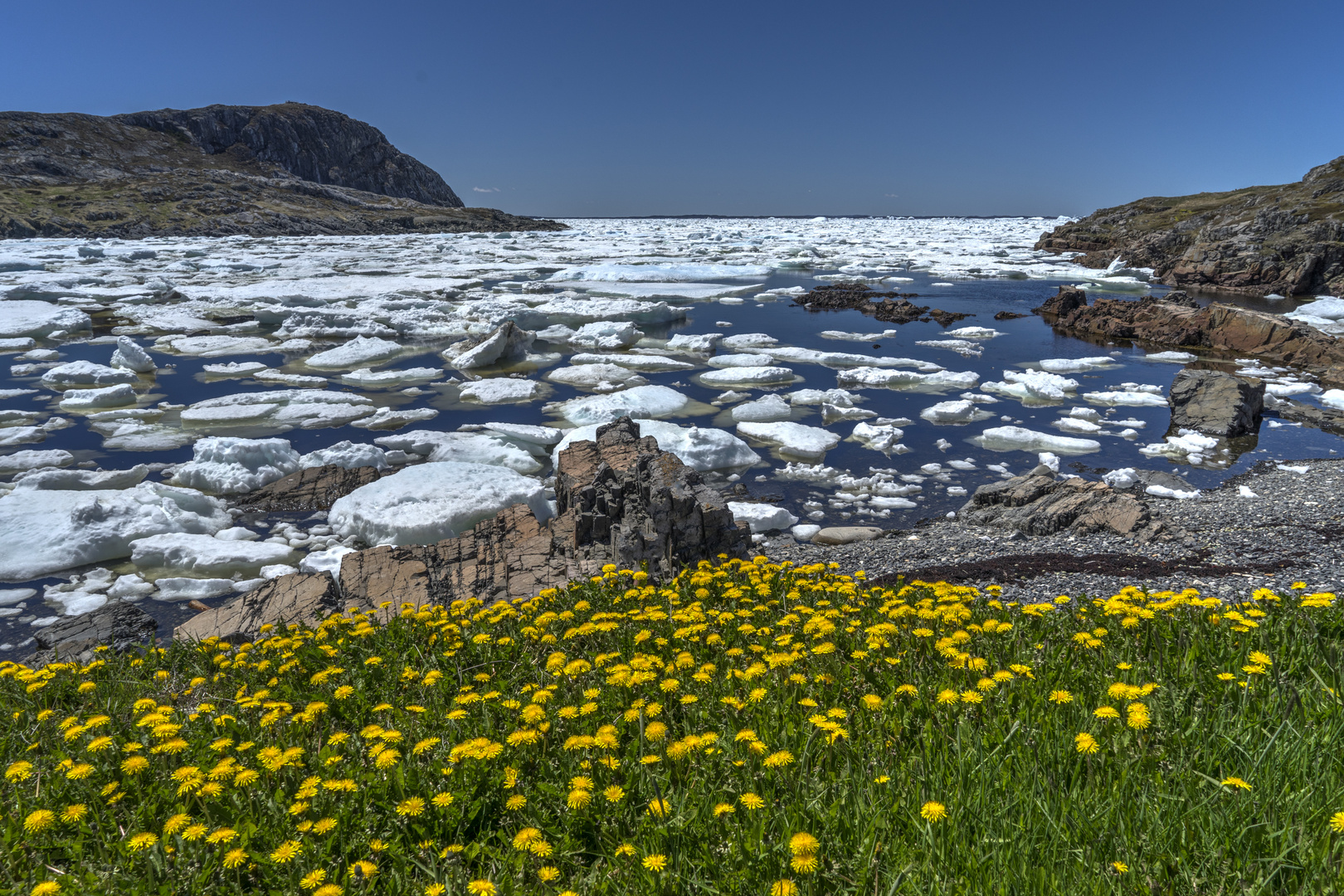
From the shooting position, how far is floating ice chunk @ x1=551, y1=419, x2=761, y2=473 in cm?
1212

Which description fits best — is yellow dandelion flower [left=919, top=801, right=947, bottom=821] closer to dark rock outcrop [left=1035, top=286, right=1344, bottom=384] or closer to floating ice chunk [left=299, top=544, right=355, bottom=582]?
floating ice chunk [left=299, top=544, right=355, bottom=582]

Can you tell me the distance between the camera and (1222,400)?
568 inches

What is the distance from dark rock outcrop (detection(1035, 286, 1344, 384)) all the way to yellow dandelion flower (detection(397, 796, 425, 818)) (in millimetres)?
23929

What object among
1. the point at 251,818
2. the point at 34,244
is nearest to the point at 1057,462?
the point at 251,818

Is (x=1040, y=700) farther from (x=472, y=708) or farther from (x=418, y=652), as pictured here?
(x=418, y=652)

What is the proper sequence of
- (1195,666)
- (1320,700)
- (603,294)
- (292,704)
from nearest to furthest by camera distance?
1. (1320,700)
2. (1195,666)
3. (292,704)
4. (603,294)

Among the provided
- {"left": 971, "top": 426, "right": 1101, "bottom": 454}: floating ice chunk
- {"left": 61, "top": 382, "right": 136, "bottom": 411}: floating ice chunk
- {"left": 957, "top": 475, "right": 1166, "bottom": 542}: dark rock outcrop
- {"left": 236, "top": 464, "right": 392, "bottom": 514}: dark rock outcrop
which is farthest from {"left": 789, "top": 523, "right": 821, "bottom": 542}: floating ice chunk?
{"left": 61, "top": 382, "right": 136, "bottom": 411}: floating ice chunk

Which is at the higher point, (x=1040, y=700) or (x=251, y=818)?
(x=1040, y=700)

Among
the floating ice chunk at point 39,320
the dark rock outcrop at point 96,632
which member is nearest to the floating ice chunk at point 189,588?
the dark rock outcrop at point 96,632

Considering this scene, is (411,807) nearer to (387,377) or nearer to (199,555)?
(199,555)

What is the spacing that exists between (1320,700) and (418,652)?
14.7ft

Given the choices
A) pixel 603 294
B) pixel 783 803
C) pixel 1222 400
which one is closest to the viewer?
pixel 783 803

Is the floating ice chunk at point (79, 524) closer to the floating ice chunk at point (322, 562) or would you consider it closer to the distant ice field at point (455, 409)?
the distant ice field at point (455, 409)

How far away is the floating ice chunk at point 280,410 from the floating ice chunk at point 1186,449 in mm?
15914
